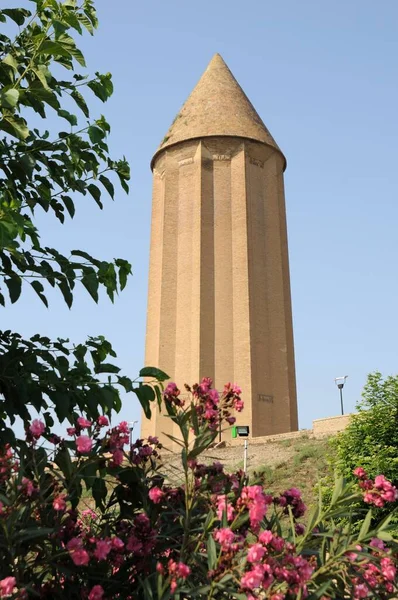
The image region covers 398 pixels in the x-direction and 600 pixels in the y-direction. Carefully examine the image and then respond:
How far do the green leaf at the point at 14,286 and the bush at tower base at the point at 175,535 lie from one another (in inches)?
32.2

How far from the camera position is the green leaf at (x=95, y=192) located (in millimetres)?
4605

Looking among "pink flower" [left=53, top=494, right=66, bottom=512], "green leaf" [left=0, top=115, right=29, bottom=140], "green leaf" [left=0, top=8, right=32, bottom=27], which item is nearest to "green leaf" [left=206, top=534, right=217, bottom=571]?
"pink flower" [left=53, top=494, right=66, bottom=512]

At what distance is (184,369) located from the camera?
34062 millimetres

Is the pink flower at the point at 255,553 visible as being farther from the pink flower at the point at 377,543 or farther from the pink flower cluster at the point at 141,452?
the pink flower cluster at the point at 141,452

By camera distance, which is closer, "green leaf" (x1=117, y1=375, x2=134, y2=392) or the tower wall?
"green leaf" (x1=117, y1=375, x2=134, y2=392)

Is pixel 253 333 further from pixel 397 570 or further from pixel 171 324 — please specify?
pixel 397 570

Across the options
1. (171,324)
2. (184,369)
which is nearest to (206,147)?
(171,324)

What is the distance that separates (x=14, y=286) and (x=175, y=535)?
5.42 feet

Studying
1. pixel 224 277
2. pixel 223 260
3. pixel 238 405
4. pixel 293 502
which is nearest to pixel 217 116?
pixel 223 260

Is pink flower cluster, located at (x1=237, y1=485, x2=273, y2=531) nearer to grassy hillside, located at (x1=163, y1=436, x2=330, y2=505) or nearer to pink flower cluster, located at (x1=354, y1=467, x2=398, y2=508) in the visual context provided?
pink flower cluster, located at (x1=354, y1=467, x2=398, y2=508)

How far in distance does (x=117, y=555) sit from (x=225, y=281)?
32.4 meters

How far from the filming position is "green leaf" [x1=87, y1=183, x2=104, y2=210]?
15.1ft

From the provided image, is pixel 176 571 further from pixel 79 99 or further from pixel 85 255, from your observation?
pixel 79 99

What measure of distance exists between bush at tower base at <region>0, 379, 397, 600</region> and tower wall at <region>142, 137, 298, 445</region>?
28.2 meters
